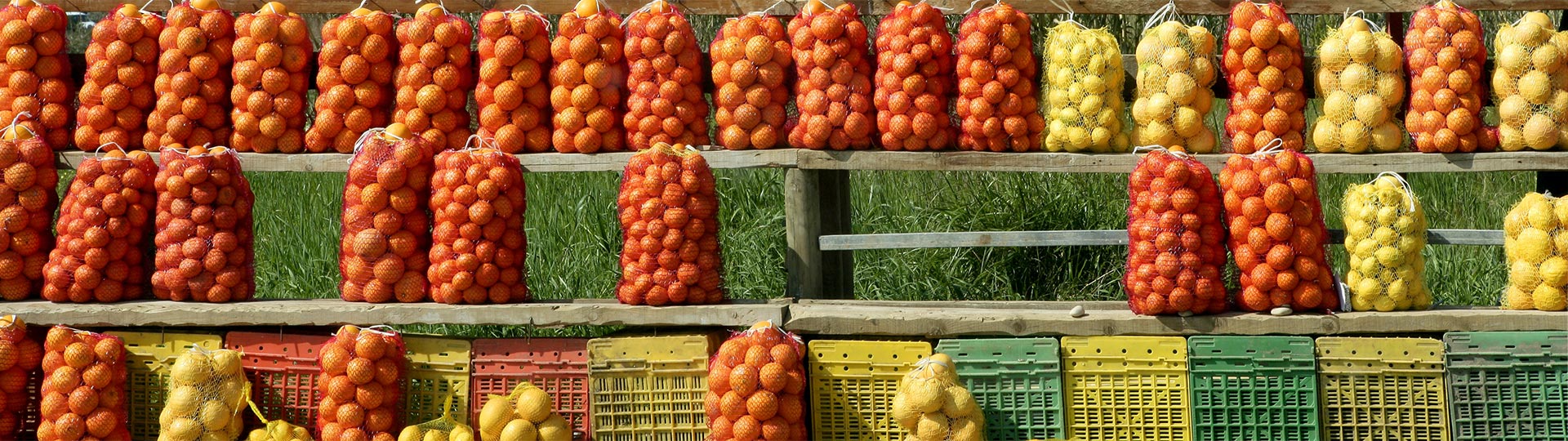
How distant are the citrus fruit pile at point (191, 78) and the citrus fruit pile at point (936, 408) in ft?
7.49

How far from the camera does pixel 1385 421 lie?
12.8ft

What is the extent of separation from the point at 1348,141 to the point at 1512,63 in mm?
503

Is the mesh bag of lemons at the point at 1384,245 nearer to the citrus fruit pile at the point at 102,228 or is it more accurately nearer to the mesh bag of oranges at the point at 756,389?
the mesh bag of oranges at the point at 756,389

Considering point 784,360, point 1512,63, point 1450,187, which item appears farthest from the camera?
point 1450,187

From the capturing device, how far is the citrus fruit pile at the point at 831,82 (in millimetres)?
4188

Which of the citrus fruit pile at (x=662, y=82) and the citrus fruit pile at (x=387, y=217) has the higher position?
the citrus fruit pile at (x=662, y=82)

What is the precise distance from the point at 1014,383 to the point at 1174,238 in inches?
23.2

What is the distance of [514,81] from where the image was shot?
4.28 m

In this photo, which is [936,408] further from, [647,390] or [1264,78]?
[1264,78]

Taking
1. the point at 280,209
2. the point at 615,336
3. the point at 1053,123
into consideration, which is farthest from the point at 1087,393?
the point at 280,209

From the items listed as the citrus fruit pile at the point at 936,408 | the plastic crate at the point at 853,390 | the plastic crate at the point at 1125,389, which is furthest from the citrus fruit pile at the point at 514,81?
the plastic crate at the point at 1125,389

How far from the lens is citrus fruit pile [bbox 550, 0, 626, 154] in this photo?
4242mm

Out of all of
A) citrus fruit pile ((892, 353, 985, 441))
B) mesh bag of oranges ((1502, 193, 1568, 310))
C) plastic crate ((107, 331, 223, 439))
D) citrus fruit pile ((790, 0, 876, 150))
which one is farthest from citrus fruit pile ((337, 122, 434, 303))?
mesh bag of oranges ((1502, 193, 1568, 310))

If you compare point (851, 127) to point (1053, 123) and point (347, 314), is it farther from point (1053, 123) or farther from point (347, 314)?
point (347, 314)
